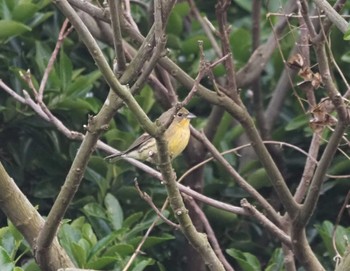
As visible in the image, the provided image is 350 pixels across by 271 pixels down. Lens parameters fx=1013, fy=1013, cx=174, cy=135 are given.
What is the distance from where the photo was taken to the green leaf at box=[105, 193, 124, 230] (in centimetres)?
427

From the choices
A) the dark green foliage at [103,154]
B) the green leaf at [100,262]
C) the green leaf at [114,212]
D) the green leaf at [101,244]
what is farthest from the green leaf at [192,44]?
the green leaf at [100,262]

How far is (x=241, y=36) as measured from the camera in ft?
16.9

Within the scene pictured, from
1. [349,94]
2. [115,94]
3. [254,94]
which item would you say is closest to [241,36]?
[254,94]

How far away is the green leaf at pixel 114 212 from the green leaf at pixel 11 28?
843mm

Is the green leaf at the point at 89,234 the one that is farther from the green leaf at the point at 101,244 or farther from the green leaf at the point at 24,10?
the green leaf at the point at 24,10

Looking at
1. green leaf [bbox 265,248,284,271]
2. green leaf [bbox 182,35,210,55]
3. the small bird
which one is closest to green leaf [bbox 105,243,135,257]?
the small bird

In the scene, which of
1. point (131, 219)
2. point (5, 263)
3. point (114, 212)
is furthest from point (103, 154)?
point (5, 263)

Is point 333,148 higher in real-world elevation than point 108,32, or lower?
lower

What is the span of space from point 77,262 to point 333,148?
3.88ft

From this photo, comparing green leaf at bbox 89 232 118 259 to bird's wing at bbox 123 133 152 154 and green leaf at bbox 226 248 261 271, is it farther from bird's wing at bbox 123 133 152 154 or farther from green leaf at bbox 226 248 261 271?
bird's wing at bbox 123 133 152 154

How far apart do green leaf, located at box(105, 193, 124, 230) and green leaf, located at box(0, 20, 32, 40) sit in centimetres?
84

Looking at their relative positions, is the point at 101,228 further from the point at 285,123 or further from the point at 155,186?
the point at 285,123

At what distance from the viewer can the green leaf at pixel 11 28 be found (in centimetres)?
447

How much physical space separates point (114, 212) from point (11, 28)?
0.95 metres
